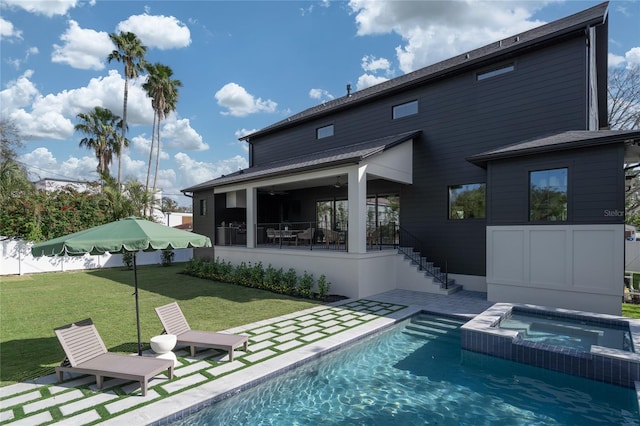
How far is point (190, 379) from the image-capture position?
4.59 metres

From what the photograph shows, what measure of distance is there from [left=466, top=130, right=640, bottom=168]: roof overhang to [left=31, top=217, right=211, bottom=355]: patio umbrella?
8526 mm

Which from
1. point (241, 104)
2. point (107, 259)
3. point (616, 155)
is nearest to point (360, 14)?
point (616, 155)

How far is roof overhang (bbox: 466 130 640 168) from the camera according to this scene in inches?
290

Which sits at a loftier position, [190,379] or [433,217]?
[433,217]

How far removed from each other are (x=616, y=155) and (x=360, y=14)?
35.0 ft

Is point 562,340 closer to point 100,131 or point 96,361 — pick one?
point 96,361

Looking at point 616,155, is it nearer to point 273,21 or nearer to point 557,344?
point 557,344

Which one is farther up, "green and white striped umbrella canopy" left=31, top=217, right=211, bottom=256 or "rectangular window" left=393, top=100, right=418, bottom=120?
"rectangular window" left=393, top=100, right=418, bottom=120

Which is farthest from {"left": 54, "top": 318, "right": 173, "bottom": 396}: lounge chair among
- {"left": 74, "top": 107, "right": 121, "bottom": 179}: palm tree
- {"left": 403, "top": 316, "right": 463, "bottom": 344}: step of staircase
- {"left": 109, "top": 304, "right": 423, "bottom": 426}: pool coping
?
{"left": 74, "top": 107, "right": 121, "bottom": 179}: palm tree

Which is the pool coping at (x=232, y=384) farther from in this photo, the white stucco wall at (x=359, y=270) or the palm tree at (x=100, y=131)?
the palm tree at (x=100, y=131)

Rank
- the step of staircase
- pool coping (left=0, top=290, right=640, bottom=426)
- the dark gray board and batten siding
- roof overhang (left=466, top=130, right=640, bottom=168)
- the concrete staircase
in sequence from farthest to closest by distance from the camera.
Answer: the concrete staircase < the dark gray board and batten siding < roof overhang (left=466, top=130, right=640, bottom=168) < the step of staircase < pool coping (left=0, top=290, right=640, bottom=426)

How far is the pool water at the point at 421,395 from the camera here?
4.03 meters

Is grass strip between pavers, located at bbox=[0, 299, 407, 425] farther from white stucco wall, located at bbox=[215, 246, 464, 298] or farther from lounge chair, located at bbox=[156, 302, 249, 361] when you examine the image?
white stucco wall, located at bbox=[215, 246, 464, 298]

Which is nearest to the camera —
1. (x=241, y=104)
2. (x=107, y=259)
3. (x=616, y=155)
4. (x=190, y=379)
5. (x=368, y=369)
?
(x=190, y=379)
